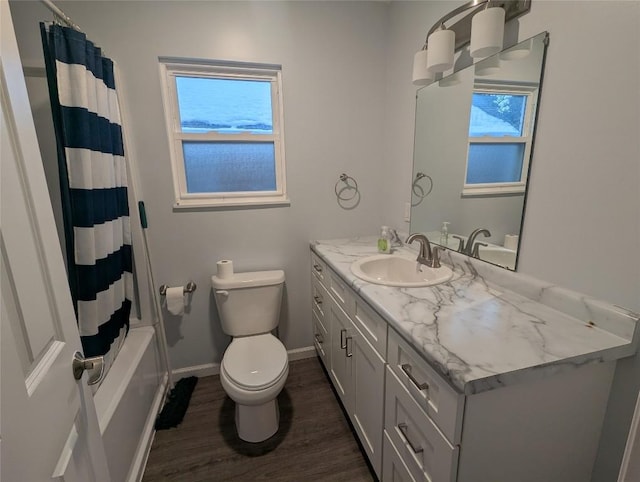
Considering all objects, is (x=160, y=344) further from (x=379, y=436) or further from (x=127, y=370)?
(x=379, y=436)

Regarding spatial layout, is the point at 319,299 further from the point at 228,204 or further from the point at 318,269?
the point at 228,204

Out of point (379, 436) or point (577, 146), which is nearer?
point (577, 146)

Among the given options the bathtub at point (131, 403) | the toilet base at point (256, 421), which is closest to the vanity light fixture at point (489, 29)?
the toilet base at point (256, 421)

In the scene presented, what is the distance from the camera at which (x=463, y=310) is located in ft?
3.43

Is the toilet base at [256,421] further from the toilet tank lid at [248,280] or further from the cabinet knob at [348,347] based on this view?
the toilet tank lid at [248,280]

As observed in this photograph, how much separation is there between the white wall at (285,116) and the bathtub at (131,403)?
267 millimetres

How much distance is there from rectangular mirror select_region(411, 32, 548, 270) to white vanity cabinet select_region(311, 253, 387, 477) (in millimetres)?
605

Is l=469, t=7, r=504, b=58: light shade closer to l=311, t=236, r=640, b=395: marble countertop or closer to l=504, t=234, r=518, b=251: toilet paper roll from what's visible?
l=504, t=234, r=518, b=251: toilet paper roll

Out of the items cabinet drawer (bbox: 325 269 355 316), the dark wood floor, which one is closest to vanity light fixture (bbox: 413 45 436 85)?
cabinet drawer (bbox: 325 269 355 316)

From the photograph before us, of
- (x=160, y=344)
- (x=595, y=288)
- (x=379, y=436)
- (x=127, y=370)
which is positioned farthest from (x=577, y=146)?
(x=160, y=344)

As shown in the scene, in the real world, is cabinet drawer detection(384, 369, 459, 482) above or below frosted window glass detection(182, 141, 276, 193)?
below

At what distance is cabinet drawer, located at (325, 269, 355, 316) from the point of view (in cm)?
142

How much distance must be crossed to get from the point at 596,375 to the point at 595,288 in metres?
0.25

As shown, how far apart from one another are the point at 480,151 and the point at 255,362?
1.52 metres
